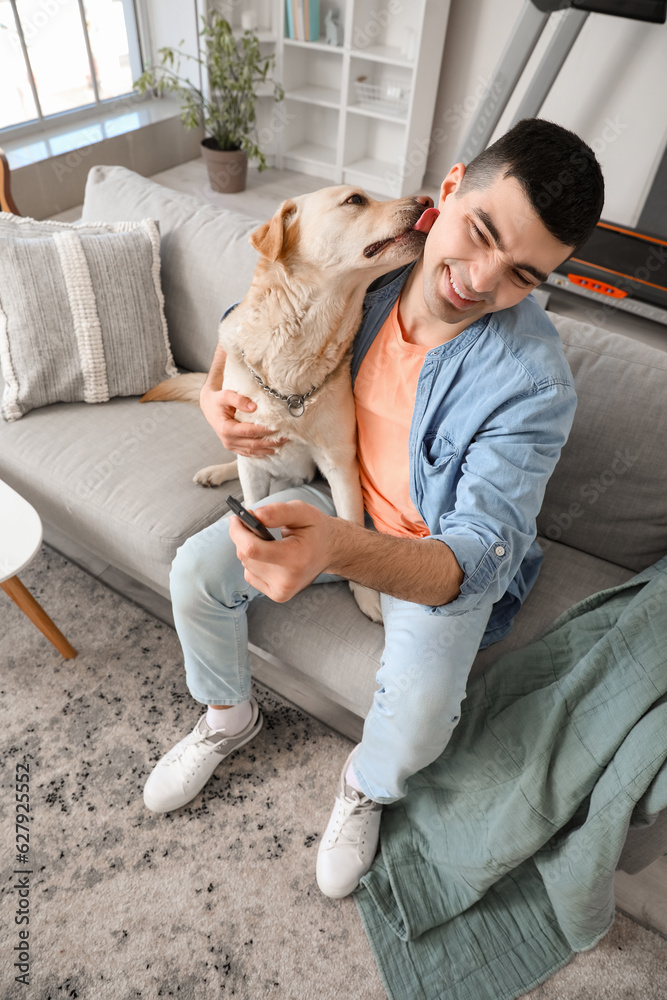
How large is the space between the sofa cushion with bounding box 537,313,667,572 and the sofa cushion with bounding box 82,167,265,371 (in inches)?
34.2

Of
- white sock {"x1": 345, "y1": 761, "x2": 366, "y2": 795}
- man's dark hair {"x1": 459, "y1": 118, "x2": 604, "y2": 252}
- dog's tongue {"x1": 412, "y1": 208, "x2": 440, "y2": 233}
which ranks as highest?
man's dark hair {"x1": 459, "y1": 118, "x2": 604, "y2": 252}

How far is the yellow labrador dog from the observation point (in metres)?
1.10

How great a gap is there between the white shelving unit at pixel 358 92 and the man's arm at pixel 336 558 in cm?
350

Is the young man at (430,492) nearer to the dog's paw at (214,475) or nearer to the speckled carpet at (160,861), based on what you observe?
the speckled carpet at (160,861)

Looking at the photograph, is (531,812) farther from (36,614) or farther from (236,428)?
(36,614)

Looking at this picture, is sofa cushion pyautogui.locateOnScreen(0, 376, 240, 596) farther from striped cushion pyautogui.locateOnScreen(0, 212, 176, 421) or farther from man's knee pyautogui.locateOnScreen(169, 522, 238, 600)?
man's knee pyautogui.locateOnScreen(169, 522, 238, 600)

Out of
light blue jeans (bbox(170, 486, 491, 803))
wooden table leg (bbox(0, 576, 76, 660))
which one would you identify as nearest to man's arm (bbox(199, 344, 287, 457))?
light blue jeans (bbox(170, 486, 491, 803))

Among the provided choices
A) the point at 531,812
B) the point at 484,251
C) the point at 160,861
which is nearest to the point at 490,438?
the point at 484,251

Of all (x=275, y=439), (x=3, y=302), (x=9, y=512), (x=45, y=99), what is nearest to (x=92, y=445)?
(x=9, y=512)

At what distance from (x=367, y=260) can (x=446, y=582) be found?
576 mm

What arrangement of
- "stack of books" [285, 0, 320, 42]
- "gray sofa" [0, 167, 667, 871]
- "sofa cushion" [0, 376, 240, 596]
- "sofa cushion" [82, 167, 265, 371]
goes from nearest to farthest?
"gray sofa" [0, 167, 667, 871] < "sofa cushion" [0, 376, 240, 596] < "sofa cushion" [82, 167, 265, 371] < "stack of books" [285, 0, 320, 42]

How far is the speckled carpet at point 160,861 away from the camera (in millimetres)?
1179

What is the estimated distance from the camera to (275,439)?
50.4 inches

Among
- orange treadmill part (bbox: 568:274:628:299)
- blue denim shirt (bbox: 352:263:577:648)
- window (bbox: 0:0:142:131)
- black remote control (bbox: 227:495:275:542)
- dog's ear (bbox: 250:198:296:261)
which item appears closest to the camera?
black remote control (bbox: 227:495:275:542)
